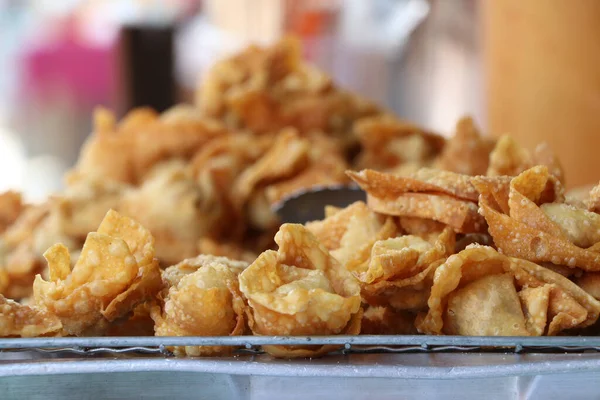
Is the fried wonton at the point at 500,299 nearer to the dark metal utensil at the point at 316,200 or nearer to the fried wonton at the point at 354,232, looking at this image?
the fried wonton at the point at 354,232

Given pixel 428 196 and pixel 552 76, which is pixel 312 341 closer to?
pixel 428 196

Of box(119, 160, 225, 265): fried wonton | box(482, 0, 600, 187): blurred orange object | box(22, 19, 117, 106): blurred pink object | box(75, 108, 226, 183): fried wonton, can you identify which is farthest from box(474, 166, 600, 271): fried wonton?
box(22, 19, 117, 106): blurred pink object

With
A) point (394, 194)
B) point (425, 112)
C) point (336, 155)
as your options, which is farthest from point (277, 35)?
point (394, 194)

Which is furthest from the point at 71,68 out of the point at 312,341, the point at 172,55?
the point at 312,341

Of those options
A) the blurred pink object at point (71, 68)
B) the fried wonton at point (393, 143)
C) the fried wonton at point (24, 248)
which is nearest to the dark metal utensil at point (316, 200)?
the fried wonton at point (393, 143)

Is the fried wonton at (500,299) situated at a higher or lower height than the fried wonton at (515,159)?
lower

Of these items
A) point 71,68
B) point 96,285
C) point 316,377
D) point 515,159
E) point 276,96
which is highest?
point 71,68


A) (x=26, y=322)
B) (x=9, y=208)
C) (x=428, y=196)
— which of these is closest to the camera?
(x=26, y=322)
